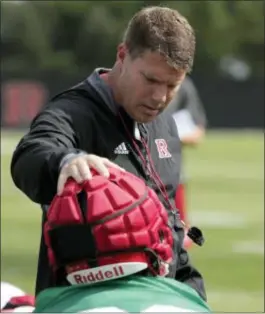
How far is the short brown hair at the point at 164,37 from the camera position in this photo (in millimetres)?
3686

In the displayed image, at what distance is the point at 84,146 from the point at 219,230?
32.5 feet

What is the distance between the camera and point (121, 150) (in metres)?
4.02

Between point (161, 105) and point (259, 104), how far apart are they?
37742mm

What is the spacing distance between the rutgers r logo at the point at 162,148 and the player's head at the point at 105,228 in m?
1.01

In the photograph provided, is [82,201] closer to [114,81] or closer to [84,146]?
[84,146]

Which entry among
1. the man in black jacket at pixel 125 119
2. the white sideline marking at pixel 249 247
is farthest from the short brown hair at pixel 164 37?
the white sideline marking at pixel 249 247

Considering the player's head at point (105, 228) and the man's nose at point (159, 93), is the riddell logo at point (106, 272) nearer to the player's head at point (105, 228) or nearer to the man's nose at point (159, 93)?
the player's head at point (105, 228)

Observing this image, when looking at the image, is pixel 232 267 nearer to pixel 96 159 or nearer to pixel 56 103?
pixel 56 103

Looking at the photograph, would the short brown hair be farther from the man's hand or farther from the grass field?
the grass field

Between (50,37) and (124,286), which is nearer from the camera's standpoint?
(124,286)

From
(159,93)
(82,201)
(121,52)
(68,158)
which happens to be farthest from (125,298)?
(121,52)

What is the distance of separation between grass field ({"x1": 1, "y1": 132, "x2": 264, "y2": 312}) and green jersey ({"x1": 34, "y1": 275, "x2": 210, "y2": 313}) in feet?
18.0

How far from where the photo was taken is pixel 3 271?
1043 centimetres

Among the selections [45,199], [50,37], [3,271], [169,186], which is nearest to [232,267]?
[3,271]
